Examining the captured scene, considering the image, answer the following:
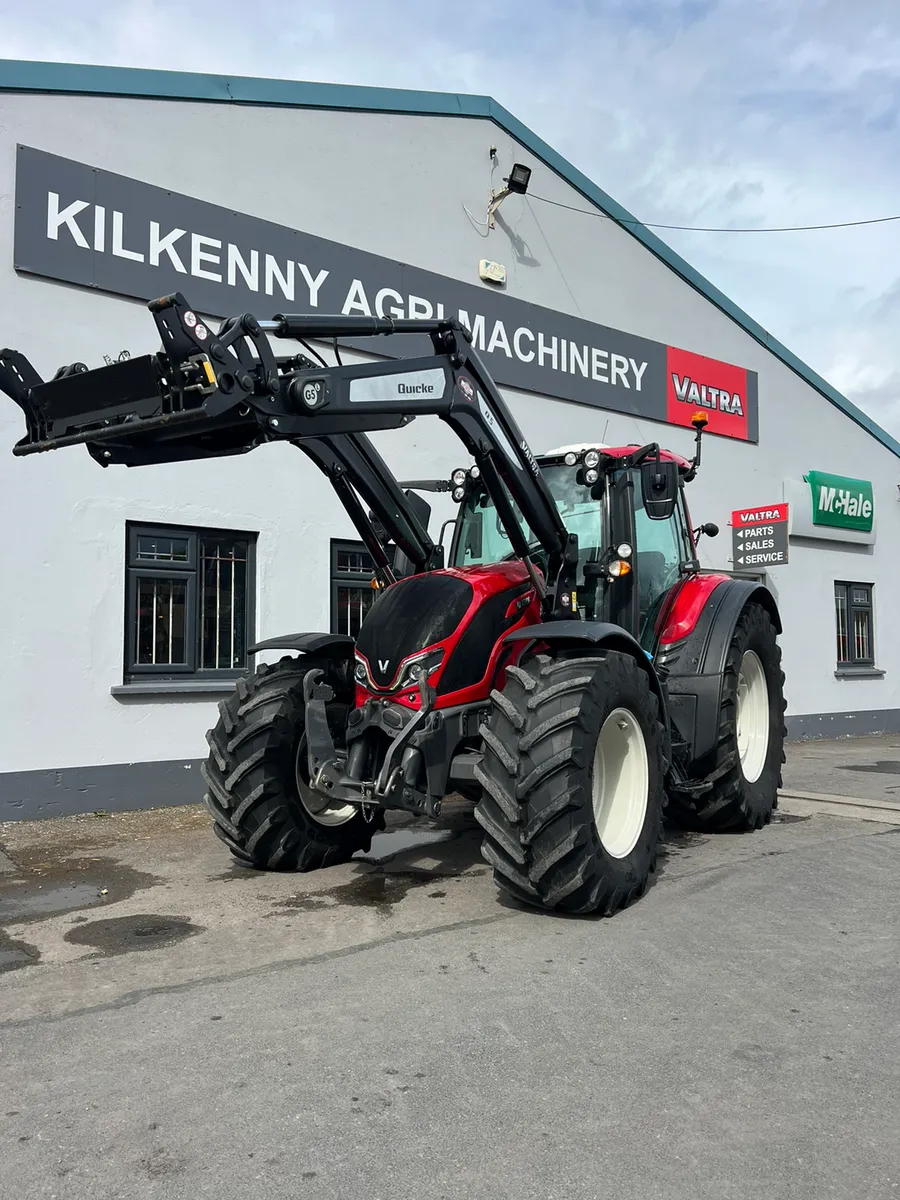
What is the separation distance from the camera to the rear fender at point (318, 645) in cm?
624

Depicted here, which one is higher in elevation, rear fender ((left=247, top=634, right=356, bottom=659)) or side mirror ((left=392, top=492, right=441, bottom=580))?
side mirror ((left=392, top=492, right=441, bottom=580))

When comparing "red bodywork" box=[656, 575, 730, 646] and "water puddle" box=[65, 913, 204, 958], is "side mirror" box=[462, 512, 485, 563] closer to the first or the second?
"red bodywork" box=[656, 575, 730, 646]

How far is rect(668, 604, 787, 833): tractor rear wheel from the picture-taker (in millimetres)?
6711

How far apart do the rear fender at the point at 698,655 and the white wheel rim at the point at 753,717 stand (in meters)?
0.64

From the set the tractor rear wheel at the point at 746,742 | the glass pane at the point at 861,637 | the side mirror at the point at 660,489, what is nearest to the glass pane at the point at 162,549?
the side mirror at the point at 660,489

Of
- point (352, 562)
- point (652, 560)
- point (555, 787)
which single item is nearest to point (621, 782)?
point (555, 787)

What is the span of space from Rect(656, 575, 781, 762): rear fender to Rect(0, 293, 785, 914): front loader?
0.01m

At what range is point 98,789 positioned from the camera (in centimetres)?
839

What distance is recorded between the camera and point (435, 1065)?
327 cm

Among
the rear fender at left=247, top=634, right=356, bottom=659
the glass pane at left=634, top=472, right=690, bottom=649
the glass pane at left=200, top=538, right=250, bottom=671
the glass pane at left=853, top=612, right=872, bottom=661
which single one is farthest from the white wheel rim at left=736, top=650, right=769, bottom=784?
the glass pane at left=853, top=612, right=872, bottom=661

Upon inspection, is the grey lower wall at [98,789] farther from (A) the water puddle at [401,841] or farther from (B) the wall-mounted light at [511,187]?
(B) the wall-mounted light at [511,187]

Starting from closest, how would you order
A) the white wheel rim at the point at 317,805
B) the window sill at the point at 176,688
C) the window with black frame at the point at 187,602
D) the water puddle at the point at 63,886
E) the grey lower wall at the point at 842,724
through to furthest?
the water puddle at the point at 63,886
the white wheel rim at the point at 317,805
the window sill at the point at 176,688
the window with black frame at the point at 187,602
the grey lower wall at the point at 842,724

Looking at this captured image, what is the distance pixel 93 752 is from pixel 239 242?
195 inches

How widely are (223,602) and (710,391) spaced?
8429mm
